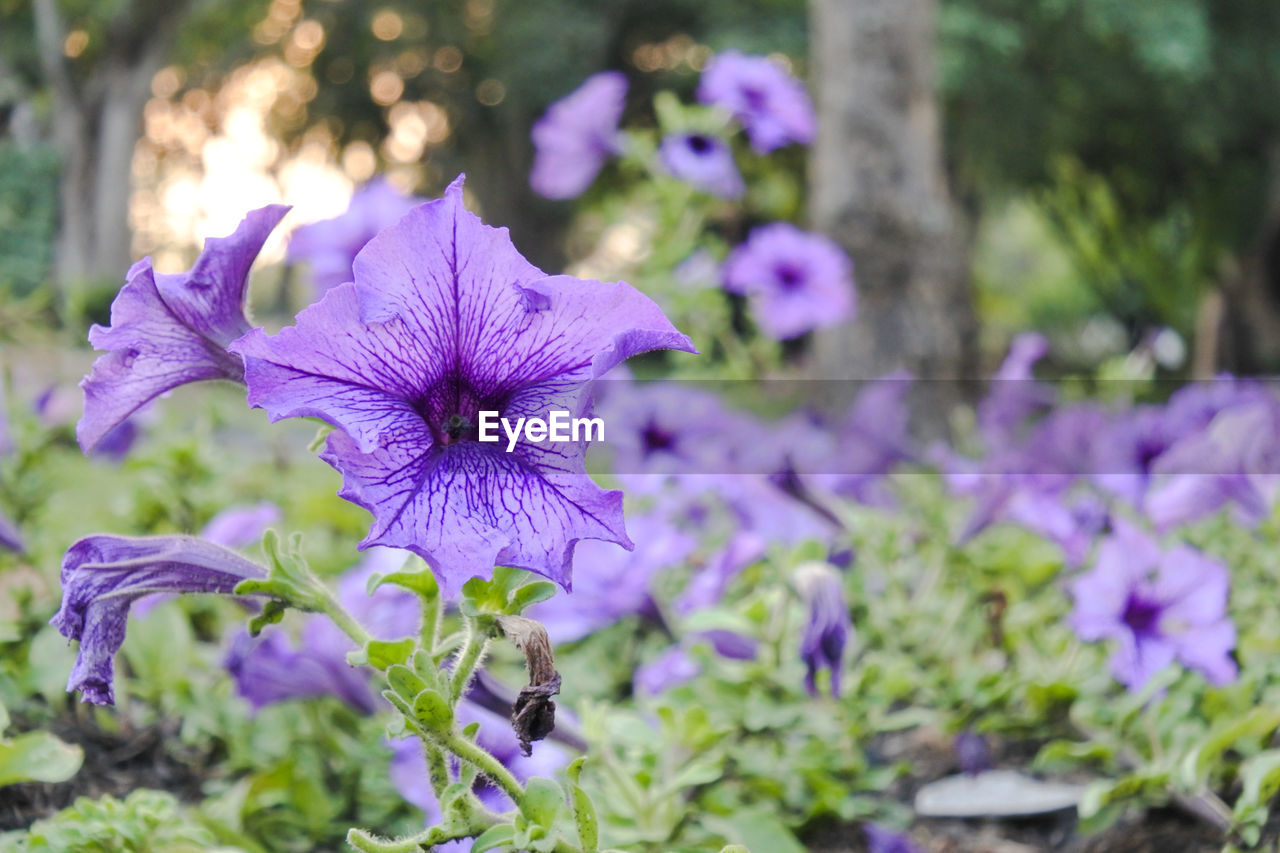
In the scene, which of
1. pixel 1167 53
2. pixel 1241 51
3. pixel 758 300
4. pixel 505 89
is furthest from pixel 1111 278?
pixel 758 300

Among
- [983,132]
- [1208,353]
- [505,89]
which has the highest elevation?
[505,89]

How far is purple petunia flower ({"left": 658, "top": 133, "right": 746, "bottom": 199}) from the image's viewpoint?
2.04 metres

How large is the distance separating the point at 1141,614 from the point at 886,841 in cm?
41

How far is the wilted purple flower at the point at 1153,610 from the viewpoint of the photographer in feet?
3.91

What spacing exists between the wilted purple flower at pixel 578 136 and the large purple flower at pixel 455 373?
147 cm

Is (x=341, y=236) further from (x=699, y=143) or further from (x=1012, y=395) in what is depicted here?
(x=1012, y=395)

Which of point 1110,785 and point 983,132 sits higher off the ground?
point 983,132

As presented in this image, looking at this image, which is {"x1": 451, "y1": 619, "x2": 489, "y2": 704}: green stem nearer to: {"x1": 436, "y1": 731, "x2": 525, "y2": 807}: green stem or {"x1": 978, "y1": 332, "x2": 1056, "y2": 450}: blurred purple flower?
{"x1": 436, "y1": 731, "x2": 525, "y2": 807}: green stem

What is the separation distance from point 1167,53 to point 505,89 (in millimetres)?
8416

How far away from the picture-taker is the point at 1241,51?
11.9 metres

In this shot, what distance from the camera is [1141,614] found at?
1265 millimetres

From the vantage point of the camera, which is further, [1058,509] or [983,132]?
[983,132]

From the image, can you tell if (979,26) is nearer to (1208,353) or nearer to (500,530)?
(1208,353)

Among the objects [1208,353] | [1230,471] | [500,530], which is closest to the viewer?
[500,530]
